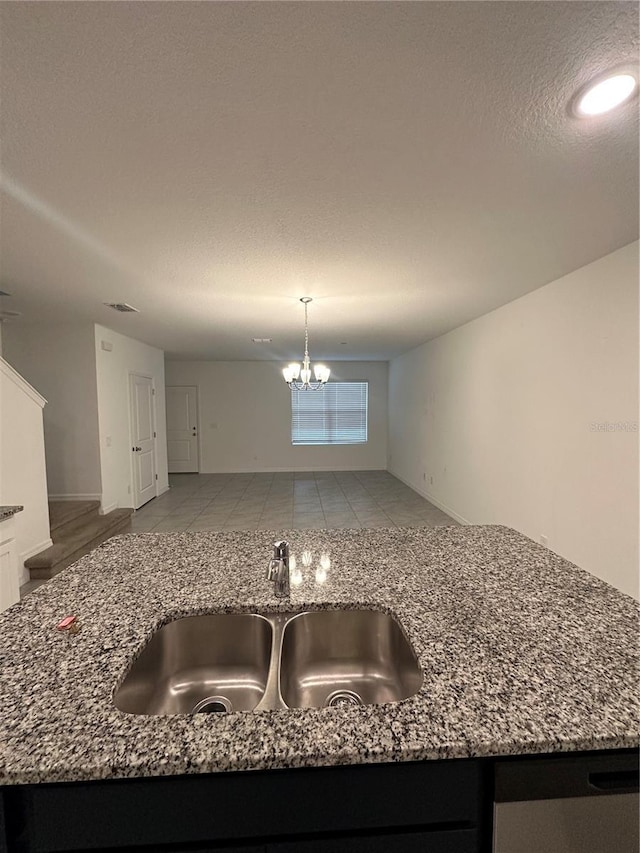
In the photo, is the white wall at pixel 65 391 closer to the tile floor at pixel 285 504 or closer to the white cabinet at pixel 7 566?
the tile floor at pixel 285 504

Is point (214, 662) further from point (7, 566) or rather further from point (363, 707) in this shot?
point (7, 566)

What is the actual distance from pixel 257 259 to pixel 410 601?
221cm

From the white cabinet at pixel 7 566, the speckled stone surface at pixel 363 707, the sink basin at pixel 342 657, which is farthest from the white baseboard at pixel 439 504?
the white cabinet at pixel 7 566

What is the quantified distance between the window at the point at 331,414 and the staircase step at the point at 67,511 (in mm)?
4580

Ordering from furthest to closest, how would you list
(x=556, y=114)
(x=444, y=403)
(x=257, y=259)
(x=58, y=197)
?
(x=444, y=403) < (x=257, y=259) < (x=58, y=197) < (x=556, y=114)

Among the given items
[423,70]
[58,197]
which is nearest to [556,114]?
[423,70]

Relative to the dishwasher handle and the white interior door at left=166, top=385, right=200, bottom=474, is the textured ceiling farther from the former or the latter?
the white interior door at left=166, top=385, right=200, bottom=474

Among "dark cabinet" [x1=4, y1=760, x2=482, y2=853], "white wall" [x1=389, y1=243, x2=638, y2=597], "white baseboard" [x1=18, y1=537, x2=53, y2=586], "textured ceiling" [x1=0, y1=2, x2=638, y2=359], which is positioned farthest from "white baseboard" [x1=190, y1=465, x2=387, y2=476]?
"dark cabinet" [x1=4, y1=760, x2=482, y2=853]

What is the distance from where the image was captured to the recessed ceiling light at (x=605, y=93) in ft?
3.66

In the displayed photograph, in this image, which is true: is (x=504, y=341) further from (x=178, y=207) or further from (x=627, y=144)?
(x=178, y=207)

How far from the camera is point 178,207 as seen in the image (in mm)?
1839

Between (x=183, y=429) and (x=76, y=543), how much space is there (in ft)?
15.5

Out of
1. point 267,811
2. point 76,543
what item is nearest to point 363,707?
point 267,811

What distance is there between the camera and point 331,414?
28.4 ft
